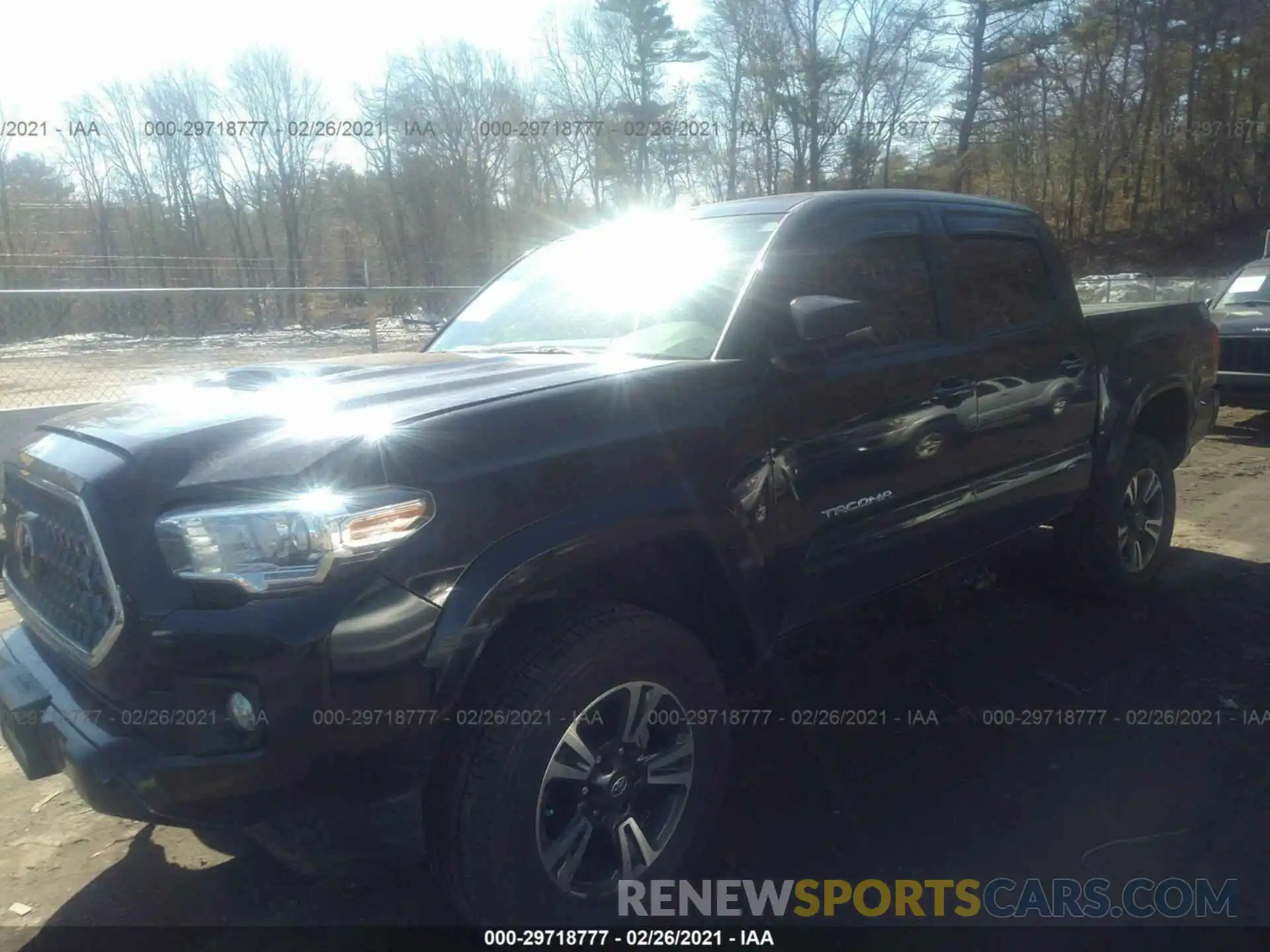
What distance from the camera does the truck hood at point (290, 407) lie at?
7.17ft

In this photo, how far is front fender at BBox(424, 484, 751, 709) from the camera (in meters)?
2.13

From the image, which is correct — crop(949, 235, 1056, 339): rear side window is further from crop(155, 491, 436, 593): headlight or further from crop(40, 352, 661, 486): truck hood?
crop(155, 491, 436, 593): headlight

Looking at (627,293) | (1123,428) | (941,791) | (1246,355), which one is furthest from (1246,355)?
(627,293)

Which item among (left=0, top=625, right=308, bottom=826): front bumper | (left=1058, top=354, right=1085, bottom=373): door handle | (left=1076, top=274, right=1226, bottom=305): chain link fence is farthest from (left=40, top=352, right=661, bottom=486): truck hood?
(left=1076, top=274, right=1226, bottom=305): chain link fence

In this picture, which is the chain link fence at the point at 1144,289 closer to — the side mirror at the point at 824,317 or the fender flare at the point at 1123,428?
the fender flare at the point at 1123,428

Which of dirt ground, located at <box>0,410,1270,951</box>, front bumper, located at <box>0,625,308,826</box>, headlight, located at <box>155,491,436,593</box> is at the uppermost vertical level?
headlight, located at <box>155,491,436,593</box>

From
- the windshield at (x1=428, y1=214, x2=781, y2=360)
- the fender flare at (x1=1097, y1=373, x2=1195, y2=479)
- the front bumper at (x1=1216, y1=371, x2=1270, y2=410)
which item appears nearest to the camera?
the windshield at (x1=428, y1=214, x2=781, y2=360)

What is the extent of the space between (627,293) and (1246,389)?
8740 millimetres

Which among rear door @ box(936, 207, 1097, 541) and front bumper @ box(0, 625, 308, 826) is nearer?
front bumper @ box(0, 625, 308, 826)

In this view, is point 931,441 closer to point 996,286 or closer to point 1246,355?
point 996,286

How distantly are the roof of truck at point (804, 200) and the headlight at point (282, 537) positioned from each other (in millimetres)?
1925

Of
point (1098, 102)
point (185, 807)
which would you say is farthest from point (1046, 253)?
point (1098, 102)

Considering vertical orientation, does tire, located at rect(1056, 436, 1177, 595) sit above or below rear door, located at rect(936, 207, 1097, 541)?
Result: below

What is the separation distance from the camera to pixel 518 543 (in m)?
2.24
